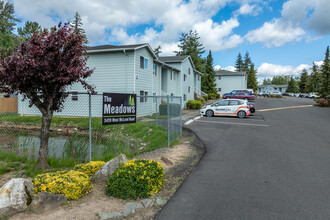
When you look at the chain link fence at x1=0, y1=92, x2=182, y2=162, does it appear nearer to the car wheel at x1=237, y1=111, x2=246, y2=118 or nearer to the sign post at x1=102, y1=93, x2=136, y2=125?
the sign post at x1=102, y1=93, x2=136, y2=125

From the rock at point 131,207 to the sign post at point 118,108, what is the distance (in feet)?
8.99

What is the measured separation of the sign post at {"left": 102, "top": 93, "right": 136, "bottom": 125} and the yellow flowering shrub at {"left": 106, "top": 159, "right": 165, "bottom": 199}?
1.97m

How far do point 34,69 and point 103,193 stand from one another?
3.04m

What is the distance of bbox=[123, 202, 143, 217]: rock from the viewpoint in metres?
3.86

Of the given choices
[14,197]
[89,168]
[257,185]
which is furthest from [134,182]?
[257,185]

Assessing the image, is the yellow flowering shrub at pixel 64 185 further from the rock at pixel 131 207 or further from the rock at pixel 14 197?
the rock at pixel 131 207

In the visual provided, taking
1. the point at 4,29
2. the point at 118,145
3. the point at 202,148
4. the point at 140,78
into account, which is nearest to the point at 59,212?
the point at 118,145

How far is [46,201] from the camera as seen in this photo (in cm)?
380

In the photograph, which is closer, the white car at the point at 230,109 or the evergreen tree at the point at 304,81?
the white car at the point at 230,109

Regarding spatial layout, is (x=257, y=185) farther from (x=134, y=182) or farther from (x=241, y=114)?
(x=241, y=114)

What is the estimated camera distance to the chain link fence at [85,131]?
311 inches

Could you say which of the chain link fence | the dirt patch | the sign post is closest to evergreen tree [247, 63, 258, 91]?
the chain link fence

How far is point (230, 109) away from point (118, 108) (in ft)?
47.6

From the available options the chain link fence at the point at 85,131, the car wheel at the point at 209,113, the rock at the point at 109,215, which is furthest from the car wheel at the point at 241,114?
the rock at the point at 109,215
